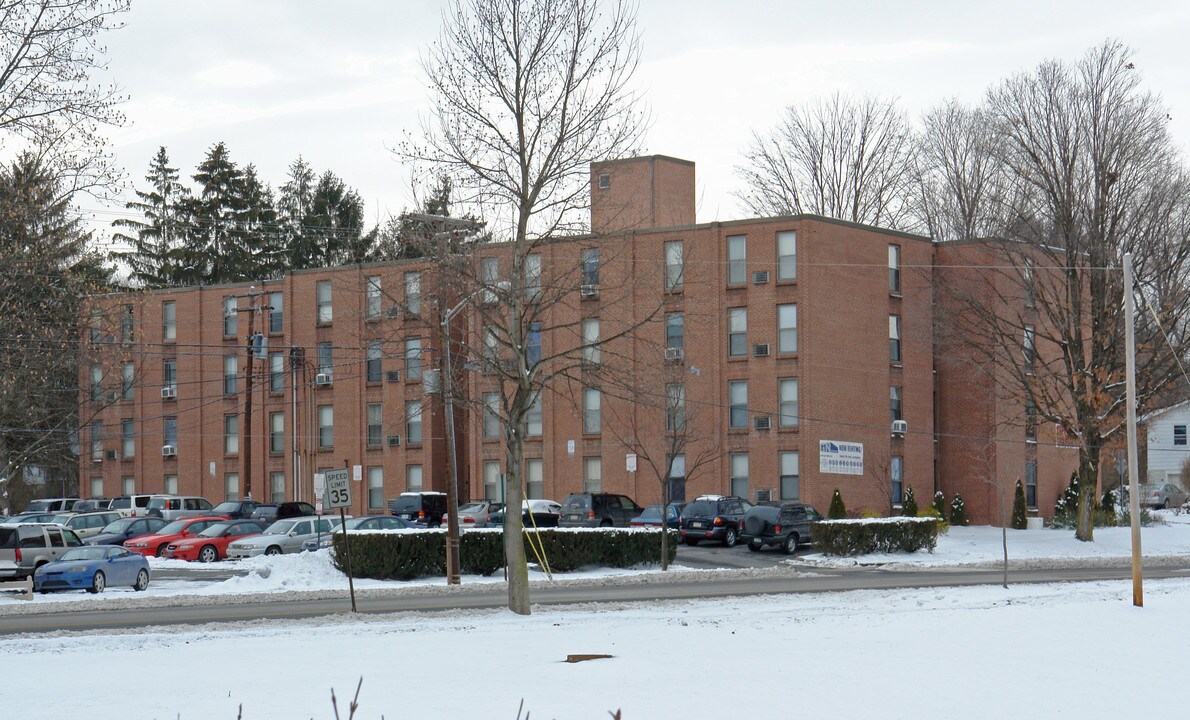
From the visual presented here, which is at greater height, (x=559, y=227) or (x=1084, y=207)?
(x=1084, y=207)

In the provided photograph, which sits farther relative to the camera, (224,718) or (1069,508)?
(1069,508)

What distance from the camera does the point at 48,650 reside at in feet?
64.5

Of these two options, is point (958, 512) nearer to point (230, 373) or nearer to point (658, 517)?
point (658, 517)

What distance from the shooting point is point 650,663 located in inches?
729

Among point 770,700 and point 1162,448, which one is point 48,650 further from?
point 1162,448

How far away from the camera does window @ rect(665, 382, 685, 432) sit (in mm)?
41219

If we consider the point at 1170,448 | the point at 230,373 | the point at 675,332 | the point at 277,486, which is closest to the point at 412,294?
the point at 675,332

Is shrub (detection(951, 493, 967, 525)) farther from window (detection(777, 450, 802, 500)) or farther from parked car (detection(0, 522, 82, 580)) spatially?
parked car (detection(0, 522, 82, 580))

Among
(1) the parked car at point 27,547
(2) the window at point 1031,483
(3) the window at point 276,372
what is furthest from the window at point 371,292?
(2) the window at point 1031,483

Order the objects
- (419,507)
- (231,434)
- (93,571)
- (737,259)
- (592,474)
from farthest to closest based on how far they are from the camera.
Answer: (231,434) → (592,474) → (419,507) → (737,259) → (93,571)

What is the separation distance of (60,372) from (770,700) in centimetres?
3283

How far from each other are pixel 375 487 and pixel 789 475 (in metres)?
21.6

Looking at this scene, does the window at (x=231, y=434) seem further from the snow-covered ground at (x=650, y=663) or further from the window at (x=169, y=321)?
the snow-covered ground at (x=650, y=663)

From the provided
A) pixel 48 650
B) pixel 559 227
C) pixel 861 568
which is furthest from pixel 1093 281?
pixel 48 650
